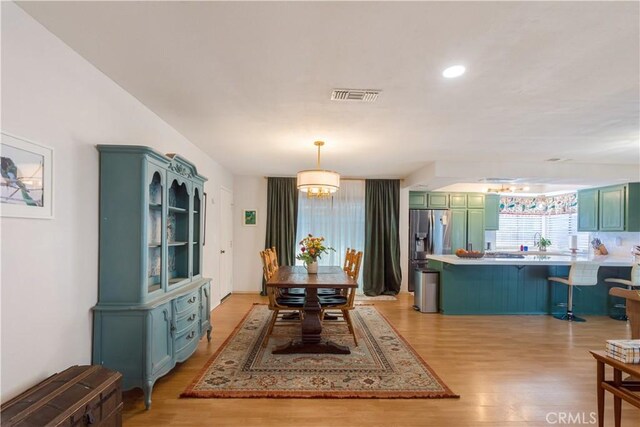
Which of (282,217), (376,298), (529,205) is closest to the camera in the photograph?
(376,298)

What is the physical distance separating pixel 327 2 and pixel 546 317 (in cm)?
552

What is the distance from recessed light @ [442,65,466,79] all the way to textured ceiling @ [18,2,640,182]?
0.16 feet

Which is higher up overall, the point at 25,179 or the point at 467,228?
the point at 25,179

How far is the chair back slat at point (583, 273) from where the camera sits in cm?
475

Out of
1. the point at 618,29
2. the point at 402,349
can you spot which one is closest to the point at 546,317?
the point at 402,349

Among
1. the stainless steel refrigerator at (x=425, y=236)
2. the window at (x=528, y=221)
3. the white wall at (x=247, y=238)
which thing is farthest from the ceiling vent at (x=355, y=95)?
the window at (x=528, y=221)

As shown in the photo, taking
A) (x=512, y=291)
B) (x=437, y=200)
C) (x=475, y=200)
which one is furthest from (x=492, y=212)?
(x=512, y=291)

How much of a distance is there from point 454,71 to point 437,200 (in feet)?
17.1

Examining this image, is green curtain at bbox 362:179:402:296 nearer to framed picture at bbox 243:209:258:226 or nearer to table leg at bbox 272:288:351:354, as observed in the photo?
framed picture at bbox 243:209:258:226

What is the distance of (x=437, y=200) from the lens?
23.4ft

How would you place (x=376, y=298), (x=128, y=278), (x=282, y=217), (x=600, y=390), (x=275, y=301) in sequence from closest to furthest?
(x=600, y=390) → (x=128, y=278) → (x=275, y=301) → (x=376, y=298) → (x=282, y=217)

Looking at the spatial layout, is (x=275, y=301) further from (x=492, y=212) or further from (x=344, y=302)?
(x=492, y=212)

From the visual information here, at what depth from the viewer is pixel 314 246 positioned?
4.09 metres

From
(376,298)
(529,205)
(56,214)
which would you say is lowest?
(376,298)
